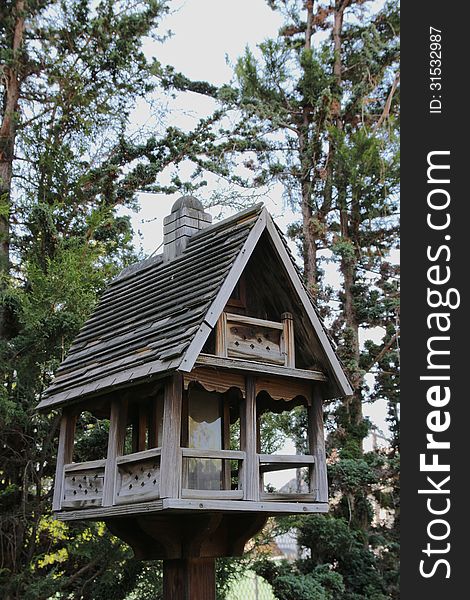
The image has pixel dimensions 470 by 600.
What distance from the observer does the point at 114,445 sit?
5.03 meters

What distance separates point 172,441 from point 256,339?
3.48ft

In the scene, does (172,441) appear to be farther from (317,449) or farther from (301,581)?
(301,581)

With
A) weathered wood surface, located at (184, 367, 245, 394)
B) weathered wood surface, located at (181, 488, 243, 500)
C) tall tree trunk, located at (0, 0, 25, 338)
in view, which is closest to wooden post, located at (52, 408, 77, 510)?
weathered wood surface, located at (181, 488, 243, 500)

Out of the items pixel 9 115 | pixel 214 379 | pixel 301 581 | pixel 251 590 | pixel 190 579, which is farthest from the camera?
pixel 251 590

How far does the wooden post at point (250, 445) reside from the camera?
185 inches

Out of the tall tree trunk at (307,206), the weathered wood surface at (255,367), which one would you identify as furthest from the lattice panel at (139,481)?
the tall tree trunk at (307,206)

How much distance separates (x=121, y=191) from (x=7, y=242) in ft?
7.56

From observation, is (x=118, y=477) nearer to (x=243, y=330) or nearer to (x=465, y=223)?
(x=243, y=330)

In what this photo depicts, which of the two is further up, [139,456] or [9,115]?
[9,115]

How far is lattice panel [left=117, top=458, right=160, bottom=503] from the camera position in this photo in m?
4.51

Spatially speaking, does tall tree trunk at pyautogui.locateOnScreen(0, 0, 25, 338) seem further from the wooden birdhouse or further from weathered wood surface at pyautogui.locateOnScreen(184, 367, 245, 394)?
weathered wood surface at pyautogui.locateOnScreen(184, 367, 245, 394)

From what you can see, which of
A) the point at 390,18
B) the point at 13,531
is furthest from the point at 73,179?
the point at 390,18

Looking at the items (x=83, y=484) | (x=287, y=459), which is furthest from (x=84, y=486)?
(x=287, y=459)

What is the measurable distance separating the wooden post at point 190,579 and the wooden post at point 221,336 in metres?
1.58
